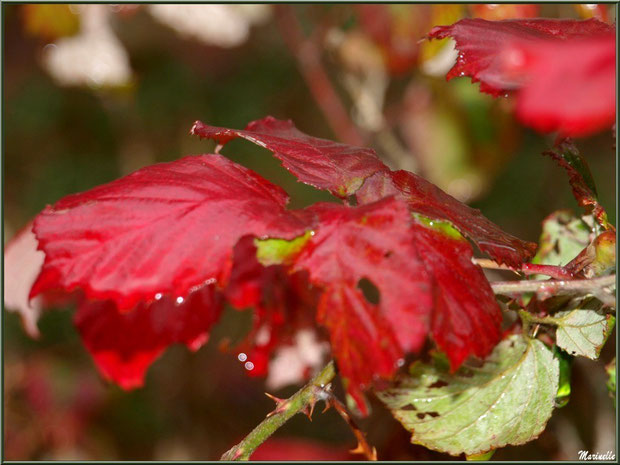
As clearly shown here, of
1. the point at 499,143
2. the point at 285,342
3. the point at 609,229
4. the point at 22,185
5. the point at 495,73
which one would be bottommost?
the point at 22,185

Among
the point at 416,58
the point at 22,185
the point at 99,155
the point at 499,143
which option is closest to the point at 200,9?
the point at 416,58

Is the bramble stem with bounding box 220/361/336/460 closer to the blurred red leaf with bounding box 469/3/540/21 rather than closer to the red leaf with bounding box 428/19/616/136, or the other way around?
the red leaf with bounding box 428/19/616/136

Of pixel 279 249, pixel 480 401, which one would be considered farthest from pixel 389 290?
pixel 480 401

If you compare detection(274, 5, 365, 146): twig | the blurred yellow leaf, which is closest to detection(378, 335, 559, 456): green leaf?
detection(274, 5, 365, 146): twig

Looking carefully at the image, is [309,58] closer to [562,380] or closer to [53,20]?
[53,20]

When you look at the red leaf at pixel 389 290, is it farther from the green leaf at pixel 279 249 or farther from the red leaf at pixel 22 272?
the red leaf at pixel 22 272

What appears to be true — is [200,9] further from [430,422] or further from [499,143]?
[430,422]

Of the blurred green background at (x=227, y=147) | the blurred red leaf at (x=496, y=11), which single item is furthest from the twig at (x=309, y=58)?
the blurred red leaf at (x=496, y=11)
